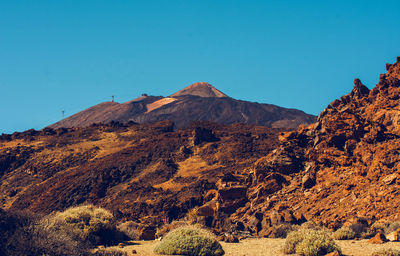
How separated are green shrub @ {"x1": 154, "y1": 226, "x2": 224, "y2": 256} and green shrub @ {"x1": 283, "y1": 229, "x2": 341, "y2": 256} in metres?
2.29

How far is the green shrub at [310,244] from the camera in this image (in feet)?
46.4

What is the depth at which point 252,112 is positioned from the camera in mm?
142875

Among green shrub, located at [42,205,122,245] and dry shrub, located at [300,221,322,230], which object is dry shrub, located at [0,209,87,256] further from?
dry shrub, located at [300,221,322,230]

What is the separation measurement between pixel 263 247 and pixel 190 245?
9.76 ft

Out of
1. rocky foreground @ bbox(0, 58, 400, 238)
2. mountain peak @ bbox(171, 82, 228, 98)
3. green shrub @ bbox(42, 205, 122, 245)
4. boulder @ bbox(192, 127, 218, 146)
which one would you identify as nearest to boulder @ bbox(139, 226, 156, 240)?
rocky foreground @ bbox(0, 58, 400, 238)

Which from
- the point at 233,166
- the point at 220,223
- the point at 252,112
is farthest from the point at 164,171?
the point at 252,112

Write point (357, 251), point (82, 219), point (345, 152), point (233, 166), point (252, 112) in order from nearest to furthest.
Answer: point (357, 251), point (82, 219), point (345, 152), point (233, 166), point (252, 112)

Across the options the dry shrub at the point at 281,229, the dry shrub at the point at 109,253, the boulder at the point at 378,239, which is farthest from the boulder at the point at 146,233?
the boulder at the point at 378,239

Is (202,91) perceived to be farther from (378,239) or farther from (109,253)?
(109,253)

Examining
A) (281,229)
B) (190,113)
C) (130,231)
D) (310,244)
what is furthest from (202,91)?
(310,244)

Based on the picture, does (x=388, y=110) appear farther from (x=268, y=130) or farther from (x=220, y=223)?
(x=268, y=130)

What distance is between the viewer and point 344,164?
23562 mm

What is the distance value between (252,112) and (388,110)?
119 metres

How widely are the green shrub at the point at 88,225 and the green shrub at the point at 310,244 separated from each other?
6.79 meters
